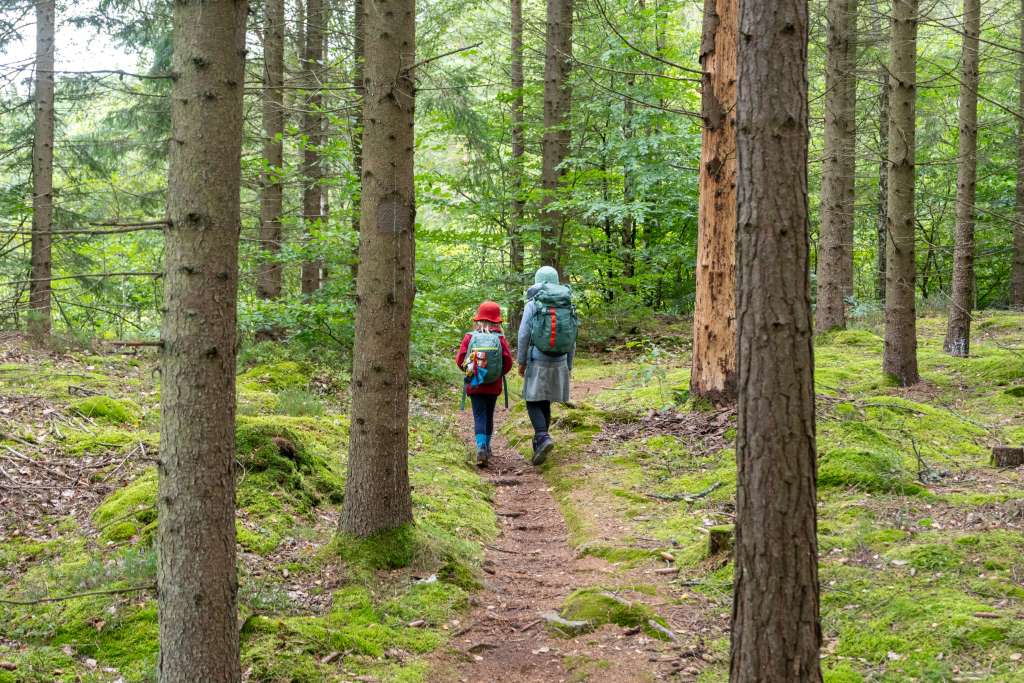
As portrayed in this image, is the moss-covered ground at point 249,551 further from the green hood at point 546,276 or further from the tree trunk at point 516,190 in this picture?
the tree trunk at point 516,190

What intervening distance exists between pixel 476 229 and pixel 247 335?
5.75 m

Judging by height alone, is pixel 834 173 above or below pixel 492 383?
above

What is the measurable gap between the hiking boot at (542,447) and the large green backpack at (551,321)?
3.49 feet

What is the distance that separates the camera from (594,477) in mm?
8172

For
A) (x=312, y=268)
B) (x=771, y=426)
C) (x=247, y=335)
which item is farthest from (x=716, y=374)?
(x=312, y=268)

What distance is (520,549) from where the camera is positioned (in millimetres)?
6645

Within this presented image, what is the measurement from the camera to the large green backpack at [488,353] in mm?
9156

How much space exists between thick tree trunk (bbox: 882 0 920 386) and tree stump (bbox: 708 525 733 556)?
6025mm

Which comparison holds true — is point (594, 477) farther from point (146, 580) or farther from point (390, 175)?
point (146, 580)

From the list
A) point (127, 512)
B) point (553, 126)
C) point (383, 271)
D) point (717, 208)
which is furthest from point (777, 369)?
point (553, 126)

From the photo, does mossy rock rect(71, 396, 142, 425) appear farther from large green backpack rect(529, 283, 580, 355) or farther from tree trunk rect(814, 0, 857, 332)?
tree trunk rect(814, 0, 857, 332)

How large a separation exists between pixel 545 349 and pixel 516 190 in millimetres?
8334

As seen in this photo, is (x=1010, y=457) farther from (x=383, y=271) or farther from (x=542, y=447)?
(x=383, y=271)

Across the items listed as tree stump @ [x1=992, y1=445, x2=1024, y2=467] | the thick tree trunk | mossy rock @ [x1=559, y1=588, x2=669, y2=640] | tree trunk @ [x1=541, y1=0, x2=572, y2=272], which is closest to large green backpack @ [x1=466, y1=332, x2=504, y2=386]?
mossy rock @ [x1=559, y1=588, x2=669, y2=640]
